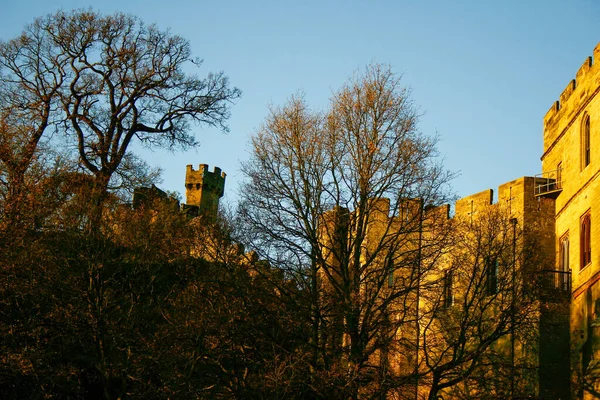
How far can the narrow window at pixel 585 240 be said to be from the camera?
35.9 meters

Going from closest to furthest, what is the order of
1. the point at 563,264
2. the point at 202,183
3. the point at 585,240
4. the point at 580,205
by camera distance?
the point at 585,240 < the point at 580,205 < the point at 563,264 < the point at 202,183

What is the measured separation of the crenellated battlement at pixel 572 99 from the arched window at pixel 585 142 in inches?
24.8

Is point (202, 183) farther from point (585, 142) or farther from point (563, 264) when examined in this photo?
point (585, 142)

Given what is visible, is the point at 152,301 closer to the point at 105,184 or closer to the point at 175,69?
the point at 105,184

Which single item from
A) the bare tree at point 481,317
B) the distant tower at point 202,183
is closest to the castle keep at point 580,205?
the bare tree at point 481,317

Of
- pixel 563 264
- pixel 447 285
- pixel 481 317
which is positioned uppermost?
pixel 563 264

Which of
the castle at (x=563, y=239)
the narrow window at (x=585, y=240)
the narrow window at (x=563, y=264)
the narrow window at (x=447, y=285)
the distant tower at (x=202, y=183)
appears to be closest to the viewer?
the narrow window at (x=447, y=285)

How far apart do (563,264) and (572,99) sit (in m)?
5.96

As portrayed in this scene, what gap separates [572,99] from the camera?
38.9 meters

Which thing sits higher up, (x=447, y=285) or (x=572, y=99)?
(x=572, y=99)

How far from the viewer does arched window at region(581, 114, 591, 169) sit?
121 feet

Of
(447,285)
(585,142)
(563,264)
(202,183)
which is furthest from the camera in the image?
(202,183)

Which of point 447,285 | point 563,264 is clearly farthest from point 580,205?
point 447,285

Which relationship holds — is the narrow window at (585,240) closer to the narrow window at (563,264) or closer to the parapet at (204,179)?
the narrow window at (563,264)
